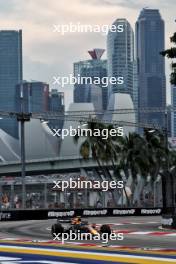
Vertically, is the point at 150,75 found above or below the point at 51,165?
above

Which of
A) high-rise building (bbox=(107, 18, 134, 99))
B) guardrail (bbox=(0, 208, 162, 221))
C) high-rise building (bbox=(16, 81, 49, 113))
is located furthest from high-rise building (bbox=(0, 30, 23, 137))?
guardrail (bbox=(0, 208, 162, 221))

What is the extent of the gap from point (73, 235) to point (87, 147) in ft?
154

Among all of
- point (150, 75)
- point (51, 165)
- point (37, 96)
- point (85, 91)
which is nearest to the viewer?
point (85, 91)

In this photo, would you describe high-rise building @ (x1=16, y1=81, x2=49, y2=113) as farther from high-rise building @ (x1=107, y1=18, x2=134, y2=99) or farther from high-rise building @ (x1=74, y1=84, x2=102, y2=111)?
high-rise building @ (x1=74, y1=84, x2=102, y2=111)

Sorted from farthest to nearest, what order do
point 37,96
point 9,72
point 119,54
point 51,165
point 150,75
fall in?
point 9,72, point 51,165, point 37,96, point 150,75, point 119,54

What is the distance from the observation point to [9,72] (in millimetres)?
129375

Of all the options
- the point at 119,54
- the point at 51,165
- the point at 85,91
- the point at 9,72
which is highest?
the point at 9,72

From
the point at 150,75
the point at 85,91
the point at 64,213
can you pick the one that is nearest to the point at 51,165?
the point at 150,75

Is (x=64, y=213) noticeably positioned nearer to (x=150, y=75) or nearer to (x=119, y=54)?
(x=119, y=54)

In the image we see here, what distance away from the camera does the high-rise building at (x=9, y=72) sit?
116m

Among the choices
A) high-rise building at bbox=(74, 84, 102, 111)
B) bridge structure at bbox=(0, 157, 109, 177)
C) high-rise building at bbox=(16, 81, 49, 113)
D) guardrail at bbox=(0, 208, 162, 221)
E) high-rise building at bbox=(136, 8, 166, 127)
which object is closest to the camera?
high-rise building at bbox=(74, 84, 102, 111)

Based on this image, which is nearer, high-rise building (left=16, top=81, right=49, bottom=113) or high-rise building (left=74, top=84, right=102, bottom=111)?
high-rise building (left=74, top=84, right=102, bottom=111)

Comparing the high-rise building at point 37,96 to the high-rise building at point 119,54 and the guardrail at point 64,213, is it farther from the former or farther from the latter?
the guardrail at point 64,213

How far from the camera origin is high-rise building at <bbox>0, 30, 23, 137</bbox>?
116062mm
